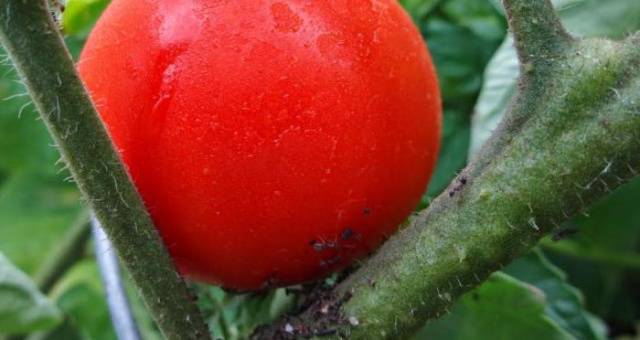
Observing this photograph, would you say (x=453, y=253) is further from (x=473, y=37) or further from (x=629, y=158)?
(x=473, y=37)

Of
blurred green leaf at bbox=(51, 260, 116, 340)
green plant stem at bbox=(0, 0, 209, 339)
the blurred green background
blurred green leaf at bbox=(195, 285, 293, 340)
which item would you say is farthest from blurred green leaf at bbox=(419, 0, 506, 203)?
green plant stem at bbox=(0, 0, 209, 339)

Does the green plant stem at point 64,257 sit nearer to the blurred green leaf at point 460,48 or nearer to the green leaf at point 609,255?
the blurred green leaf at point 460,48

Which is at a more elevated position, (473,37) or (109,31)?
(109,31)

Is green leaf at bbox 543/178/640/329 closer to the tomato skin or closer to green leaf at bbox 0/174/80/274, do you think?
the tomato skin

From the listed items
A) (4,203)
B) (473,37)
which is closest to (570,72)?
(473,37)

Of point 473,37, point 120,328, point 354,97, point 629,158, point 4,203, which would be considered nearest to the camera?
point 629,158

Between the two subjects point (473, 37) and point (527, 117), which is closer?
point (527, 117)
